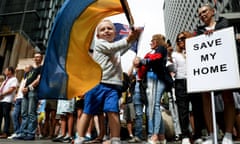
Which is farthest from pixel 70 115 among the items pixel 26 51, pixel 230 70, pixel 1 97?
pixel 26 51

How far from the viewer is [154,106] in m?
4.15

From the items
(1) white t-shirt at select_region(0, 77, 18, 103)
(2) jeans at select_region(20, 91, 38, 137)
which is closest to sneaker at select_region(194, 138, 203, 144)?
(2) jeans at select_region(20, 91, 38, 137)

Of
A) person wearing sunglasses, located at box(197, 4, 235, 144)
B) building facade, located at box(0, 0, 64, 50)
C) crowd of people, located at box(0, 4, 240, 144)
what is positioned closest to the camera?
crowd of people, located at box(0, 4, 240, 144)

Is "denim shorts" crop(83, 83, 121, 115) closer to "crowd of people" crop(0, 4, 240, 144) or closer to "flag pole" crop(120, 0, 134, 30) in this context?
"crowd of people" crop(0, 4, 240, 144)

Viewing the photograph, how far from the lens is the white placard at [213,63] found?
3.07m

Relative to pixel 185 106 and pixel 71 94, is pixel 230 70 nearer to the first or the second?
pixel 185 106

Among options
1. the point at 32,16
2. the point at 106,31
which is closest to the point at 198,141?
the point at 106,31

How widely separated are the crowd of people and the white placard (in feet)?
0.54

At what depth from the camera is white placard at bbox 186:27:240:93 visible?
3066 mm

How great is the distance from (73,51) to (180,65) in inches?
64.4

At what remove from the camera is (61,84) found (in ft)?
12.1

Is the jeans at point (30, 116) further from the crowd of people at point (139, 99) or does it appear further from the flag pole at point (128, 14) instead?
the flag pole at point (128, 14)

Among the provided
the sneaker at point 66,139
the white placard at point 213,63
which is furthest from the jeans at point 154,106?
the sneaker at point 66,139

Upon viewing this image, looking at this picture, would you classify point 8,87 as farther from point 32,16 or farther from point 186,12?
point 186,12
